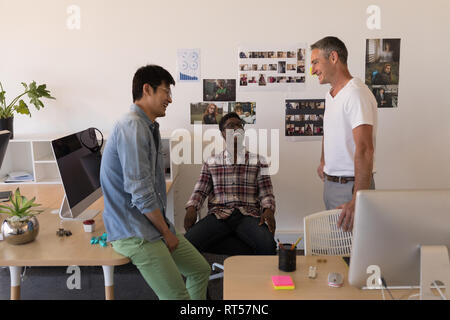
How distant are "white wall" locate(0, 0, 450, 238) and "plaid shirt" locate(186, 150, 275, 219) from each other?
0.68 metres

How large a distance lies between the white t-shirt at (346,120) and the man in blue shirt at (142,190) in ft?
3.18

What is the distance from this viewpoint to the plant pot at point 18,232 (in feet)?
6.79

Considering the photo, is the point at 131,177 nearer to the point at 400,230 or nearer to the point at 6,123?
the point at 400,230

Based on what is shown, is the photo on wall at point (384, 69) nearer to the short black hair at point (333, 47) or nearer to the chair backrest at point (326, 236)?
the short black hair at point (333, 47)

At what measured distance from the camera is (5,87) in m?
3.67

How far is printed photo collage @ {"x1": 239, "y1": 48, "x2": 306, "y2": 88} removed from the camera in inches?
144

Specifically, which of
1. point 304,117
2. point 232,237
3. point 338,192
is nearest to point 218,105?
point 304,117

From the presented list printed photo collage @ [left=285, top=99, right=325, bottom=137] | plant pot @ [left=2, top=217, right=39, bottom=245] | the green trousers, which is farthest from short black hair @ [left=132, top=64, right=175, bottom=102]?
printed photo collage @ [left=285, top=99, right=325, bottom=137]

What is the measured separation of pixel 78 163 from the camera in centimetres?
244

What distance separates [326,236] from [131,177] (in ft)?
3.24

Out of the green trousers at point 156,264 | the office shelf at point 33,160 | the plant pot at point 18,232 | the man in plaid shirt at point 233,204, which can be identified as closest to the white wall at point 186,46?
the office shelf at point 33,160
